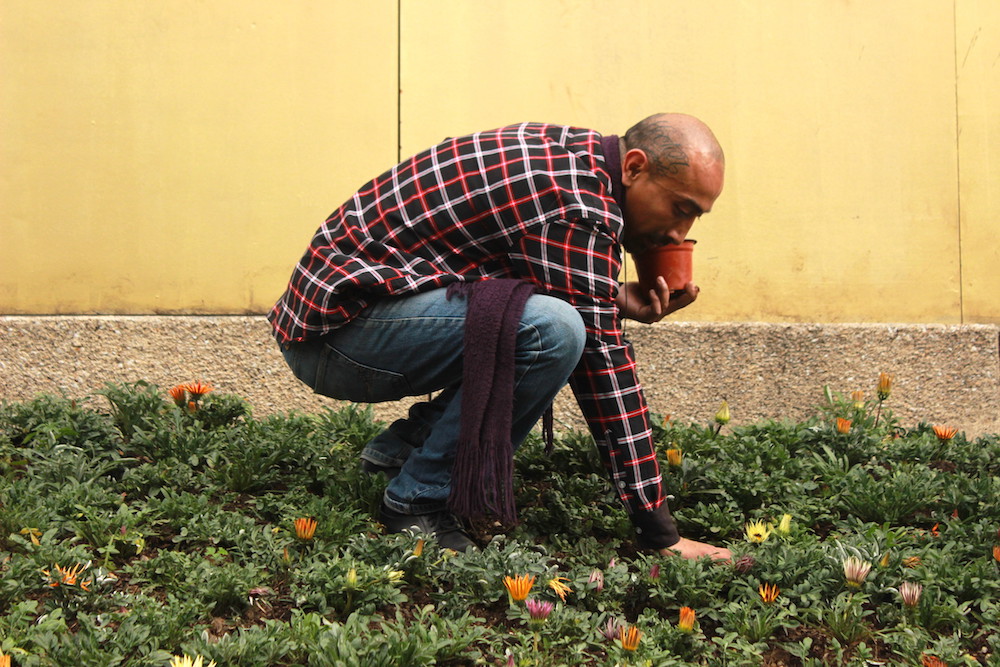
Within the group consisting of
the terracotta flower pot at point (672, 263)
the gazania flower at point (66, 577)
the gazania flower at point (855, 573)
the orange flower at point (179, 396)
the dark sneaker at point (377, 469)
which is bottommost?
the gazania flower at point (855, 573)

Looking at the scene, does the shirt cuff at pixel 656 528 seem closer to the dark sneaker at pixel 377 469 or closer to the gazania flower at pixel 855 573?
the gazania flower at pixel 855 573

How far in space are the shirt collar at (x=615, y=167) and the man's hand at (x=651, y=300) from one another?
0.27 m

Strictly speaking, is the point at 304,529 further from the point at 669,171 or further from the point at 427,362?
the point at 669,171

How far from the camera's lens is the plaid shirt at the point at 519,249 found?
2523 millimetres

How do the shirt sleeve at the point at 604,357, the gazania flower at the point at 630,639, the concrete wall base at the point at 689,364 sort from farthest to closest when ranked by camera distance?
the concrete wall base at the point at 689,364 → the shirt sleeve at the point at 604,357 → the gazania flower at the point at 630,639

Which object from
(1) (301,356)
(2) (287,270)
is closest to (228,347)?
(2) (287,270)

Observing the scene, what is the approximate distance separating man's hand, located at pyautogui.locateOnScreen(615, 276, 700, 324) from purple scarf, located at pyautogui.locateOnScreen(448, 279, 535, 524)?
0.43m

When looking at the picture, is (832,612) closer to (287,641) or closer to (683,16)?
(287,641)

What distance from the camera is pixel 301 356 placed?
2793 millimetres

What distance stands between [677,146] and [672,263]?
0.34 metres

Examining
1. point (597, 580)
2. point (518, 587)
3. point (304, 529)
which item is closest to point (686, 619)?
point (597, 580)

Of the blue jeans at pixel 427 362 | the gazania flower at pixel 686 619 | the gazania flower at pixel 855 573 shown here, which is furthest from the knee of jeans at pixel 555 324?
the gazania flower at pixel 855 573

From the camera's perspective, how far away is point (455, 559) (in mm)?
2541

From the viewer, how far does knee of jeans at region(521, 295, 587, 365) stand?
2.49 meters
